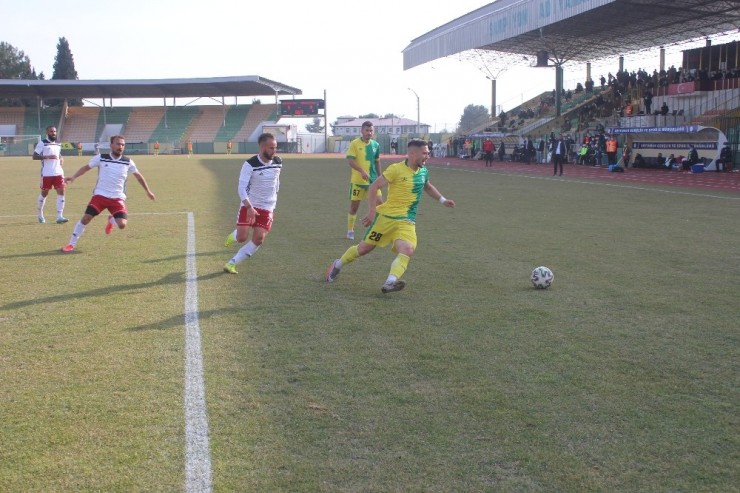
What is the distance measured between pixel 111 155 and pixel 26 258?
1.91m

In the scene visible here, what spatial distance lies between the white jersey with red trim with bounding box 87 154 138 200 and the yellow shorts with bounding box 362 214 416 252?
15.1ft

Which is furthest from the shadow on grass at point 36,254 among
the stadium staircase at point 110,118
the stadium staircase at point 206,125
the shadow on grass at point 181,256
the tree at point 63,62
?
the tree at point 63,62

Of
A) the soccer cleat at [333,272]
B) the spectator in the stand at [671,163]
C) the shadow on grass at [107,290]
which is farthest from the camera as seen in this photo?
the spectator in the stand at [671,163]

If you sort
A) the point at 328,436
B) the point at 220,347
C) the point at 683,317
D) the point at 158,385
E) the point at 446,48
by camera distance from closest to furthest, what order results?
the point at 328,436 → the point at 158,385 → the point at 220,347 → the point at 683,317 → the point at 446,48

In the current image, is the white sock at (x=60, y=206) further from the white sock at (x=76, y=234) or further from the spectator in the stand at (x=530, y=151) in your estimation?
the spectator in the stand at (x=530, y=151)

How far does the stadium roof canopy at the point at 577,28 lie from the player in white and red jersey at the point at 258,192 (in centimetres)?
2867

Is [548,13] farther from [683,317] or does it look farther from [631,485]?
[631,485]

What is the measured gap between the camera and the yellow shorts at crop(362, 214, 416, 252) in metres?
7.90

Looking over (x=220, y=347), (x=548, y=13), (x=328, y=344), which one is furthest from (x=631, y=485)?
(x=548, y=13)

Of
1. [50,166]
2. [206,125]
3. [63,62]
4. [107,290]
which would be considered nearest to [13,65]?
[63,62]

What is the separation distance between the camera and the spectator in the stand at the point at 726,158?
97.6 feet

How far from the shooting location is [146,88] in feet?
255

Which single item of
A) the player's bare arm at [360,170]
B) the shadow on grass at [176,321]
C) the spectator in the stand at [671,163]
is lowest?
the shadow on grass at [176,321]

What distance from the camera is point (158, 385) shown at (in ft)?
16.2
